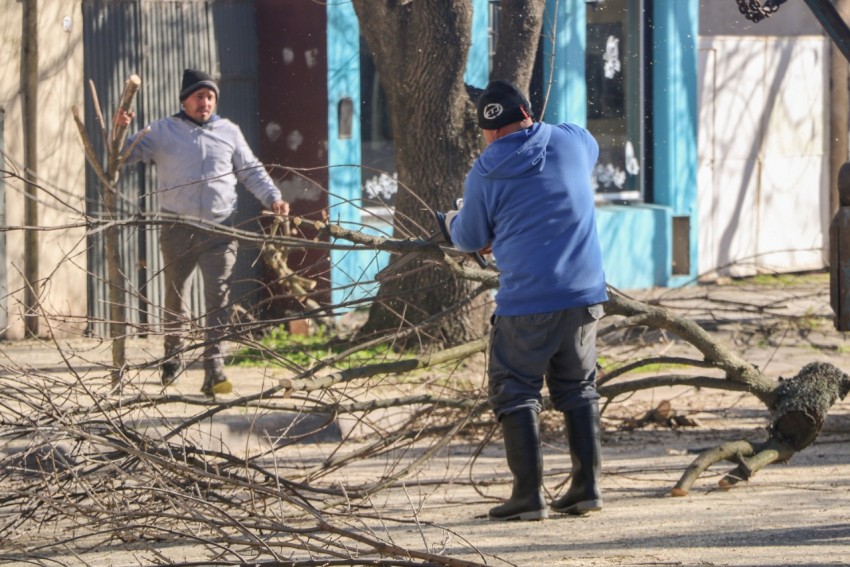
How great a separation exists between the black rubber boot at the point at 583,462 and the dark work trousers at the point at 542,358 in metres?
0.05

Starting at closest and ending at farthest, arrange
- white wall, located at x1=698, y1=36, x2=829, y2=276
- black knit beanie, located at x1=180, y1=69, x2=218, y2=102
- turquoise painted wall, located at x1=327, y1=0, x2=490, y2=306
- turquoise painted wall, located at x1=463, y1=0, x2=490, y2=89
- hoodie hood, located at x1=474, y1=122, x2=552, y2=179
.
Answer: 1. hoodie hood, located at x1=474, y1=122, x2=552, y2=179
2. black knit beanie, located at x1=180, y1=69, x2=218, y2=102
3. turquoise painted wall, located at x1=327, y1=0, x2=490, y2=306
4. turquoise painted wall, located at x1=463, y1=0, x2=490, y2=89
5. white wall, located at x1=698, y1=36, x2=829, y2=276

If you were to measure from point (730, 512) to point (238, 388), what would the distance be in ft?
12.5

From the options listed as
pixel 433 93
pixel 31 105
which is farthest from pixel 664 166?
pixel 31 105

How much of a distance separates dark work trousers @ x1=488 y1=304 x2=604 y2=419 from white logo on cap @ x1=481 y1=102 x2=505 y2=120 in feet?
2.60

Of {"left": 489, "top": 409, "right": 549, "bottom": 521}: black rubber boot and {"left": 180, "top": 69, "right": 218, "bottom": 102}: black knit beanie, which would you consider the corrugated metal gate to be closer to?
{"left": 180, "top": 69, "right": 218, "bottom": 102}: black knit beanie

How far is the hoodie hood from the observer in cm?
564

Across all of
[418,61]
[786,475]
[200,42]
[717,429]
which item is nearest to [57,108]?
[200,42]

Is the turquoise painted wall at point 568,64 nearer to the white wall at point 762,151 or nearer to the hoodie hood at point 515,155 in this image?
the white wall at point 762,151

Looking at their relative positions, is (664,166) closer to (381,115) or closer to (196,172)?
(381,115)

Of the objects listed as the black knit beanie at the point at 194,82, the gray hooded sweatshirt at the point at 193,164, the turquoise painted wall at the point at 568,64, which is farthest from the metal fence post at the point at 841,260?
the turquoise painted wall at the point at 568,64

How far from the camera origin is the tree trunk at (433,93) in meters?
9.37

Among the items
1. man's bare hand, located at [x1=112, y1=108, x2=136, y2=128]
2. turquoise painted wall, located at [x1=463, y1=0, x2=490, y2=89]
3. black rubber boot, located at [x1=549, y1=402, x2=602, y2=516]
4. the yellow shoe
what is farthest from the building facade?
black rubber boot, located at [x1=549, y1=402, x2=602, y2=516]

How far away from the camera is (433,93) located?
9500 mm

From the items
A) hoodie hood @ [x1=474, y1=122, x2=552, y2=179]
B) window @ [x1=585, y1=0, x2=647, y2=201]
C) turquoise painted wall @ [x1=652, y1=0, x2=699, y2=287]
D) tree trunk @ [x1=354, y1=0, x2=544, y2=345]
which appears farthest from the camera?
turquoise painted wall @ [x1=652, y1=0, x2=699, y2=287]
